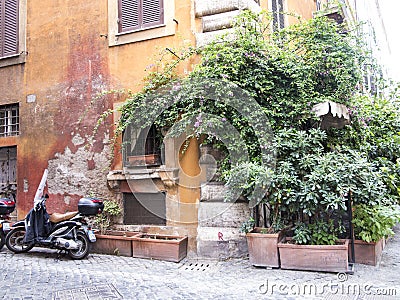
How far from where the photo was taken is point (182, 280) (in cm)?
488

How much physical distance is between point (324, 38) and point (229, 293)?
4620 millimetres

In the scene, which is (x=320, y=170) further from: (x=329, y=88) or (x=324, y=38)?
(x=324, y=38)

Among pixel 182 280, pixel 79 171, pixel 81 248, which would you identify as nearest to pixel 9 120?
pixel 79 171

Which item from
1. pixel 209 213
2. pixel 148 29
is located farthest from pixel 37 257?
pixel 148 29

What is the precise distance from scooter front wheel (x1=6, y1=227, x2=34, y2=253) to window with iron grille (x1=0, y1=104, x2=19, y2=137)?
116 inches

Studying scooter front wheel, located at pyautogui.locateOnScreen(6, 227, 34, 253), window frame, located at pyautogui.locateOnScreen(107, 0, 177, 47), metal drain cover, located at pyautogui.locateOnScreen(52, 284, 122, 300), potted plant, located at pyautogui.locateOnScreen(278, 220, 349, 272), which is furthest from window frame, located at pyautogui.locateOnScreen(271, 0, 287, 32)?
scooter front wheel, located at pyautogui.locateOnScreen(6, 227, 34, 253)

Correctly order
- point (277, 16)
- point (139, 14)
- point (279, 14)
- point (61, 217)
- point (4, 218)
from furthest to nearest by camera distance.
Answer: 1. point (279, 14)
2. point (277, 16)
3. point (139, 14)
4. point (4, 218)
5. point (61, 217)

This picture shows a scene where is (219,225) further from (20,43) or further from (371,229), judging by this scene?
(20,43)

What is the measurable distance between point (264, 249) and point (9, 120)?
6790 millimetres

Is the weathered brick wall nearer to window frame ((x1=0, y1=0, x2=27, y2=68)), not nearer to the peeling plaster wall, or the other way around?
the peeling plaster wall

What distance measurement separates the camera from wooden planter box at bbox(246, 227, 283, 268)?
17.1ft

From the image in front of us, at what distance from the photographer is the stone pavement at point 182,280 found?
13.9 feet

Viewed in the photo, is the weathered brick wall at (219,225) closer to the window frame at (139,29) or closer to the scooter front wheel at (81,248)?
the scooter front wheel at (81,248)

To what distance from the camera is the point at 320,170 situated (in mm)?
5133
